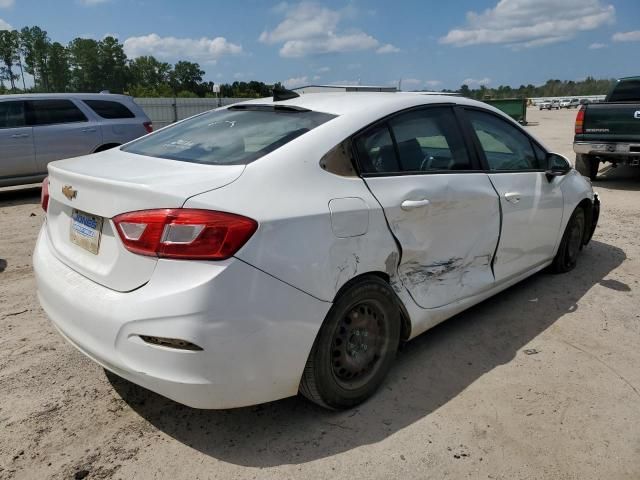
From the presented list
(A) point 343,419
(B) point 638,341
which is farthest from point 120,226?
(B) point 638,341

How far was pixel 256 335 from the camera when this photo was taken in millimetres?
2230

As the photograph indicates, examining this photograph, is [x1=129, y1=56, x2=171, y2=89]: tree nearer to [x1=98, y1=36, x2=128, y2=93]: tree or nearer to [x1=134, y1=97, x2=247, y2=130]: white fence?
[x1=98, y1=36, x2=128, y2=93]: tree

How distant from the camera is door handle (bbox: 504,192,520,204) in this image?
3676mm

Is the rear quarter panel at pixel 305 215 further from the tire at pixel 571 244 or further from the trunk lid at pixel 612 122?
the trunk lid at pixel 612 122

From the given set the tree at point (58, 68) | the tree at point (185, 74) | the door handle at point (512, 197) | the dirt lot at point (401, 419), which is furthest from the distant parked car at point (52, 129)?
the tree at point (58, 68)

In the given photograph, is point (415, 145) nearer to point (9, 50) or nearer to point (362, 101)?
point (362, 101)

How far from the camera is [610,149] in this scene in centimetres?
902

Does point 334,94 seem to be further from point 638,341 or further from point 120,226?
point 638,341

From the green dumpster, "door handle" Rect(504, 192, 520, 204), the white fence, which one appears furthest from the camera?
the green dumpster

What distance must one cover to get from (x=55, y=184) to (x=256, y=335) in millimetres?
1471

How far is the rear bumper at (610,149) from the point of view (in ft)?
28.8

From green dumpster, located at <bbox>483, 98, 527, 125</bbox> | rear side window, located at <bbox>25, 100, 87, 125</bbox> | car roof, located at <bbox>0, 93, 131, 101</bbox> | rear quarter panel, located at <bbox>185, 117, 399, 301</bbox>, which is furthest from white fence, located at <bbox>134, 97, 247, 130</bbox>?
rear quarter panel, located at <bbox>185, 117, 399, 301</bbox>

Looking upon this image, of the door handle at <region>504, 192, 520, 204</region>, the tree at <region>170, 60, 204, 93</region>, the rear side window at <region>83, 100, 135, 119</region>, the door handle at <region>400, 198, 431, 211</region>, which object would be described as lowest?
the door handle at <region>504, 192, 520, 204</region>

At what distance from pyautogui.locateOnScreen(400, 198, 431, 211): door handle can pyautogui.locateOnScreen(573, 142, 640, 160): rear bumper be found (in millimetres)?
7427
